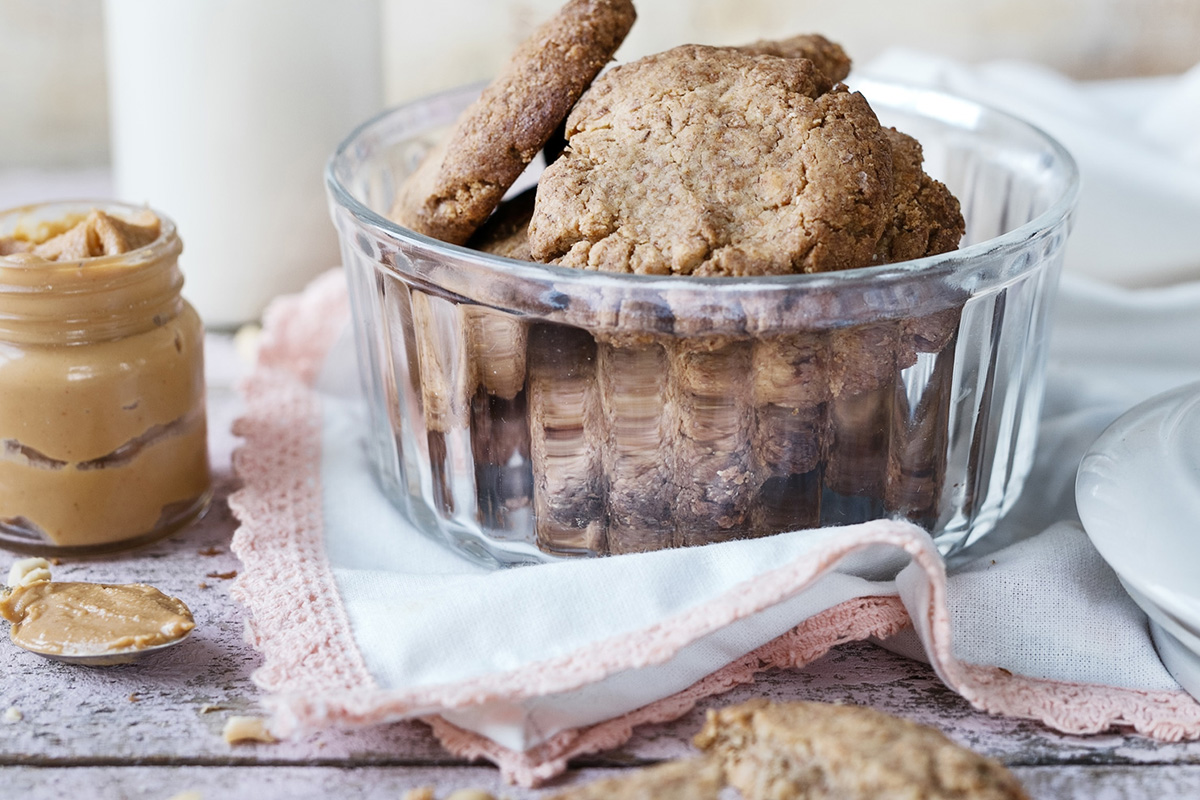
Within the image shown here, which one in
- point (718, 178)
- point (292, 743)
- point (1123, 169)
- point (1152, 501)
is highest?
point (718, 178)

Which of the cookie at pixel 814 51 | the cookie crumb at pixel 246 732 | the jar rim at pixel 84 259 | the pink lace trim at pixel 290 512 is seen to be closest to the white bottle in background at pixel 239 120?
the pink lace trim at pixel 290 512

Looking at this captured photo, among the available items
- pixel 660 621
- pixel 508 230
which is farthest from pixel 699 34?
pixel 660 621

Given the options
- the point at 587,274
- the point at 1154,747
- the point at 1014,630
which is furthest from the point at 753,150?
the point at 1154,747

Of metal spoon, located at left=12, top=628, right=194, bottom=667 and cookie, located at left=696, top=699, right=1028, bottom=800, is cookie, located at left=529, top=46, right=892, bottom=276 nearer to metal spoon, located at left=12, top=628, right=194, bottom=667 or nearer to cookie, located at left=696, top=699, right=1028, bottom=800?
cookie, located at left=696, top=699, right=1028, bottom=800

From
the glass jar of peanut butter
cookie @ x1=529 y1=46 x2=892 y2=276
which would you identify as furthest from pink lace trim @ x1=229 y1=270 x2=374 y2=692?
cookie @ x1=529 y1=46 x2=892 y2=276

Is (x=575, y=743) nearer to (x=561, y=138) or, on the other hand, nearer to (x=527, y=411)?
(x=527, y=411)

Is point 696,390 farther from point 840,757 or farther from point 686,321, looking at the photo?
point 840,757
